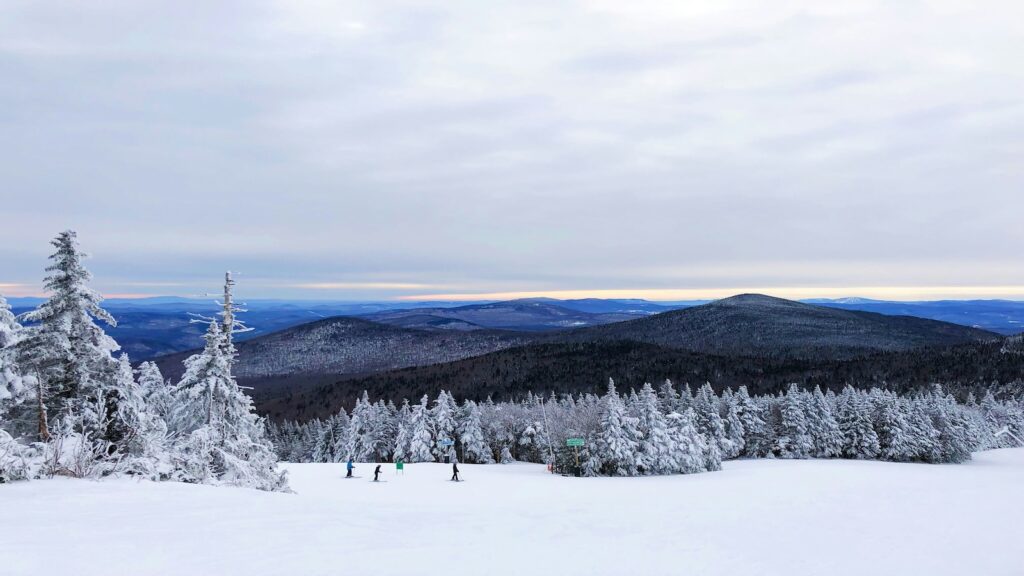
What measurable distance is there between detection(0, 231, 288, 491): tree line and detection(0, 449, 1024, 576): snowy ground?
3600mm

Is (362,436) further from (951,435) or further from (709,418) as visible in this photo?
(951,435)

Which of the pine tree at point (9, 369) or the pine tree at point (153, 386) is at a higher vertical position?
the pine tree at point (9, 369)

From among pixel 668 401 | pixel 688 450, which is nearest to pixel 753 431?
pixel 668 401

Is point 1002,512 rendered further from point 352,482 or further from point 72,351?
point 72,351

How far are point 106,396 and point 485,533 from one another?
1616 centimetres

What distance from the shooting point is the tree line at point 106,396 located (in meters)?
20.1

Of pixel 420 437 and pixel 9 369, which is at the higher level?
pixel 9 369

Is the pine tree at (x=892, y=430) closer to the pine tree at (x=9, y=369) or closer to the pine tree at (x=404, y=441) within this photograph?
the pine tree at (x=404, y=441)

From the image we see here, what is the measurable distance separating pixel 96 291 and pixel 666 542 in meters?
22.2

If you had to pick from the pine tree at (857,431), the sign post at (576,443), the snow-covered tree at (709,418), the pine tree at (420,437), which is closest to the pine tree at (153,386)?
the pine tree at (420,437)

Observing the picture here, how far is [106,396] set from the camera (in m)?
22.3

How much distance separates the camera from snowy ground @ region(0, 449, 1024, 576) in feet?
35.4

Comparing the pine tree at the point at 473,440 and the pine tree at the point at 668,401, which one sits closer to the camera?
the pine tree at the point at 668,401

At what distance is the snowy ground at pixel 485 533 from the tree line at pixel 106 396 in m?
3.60
